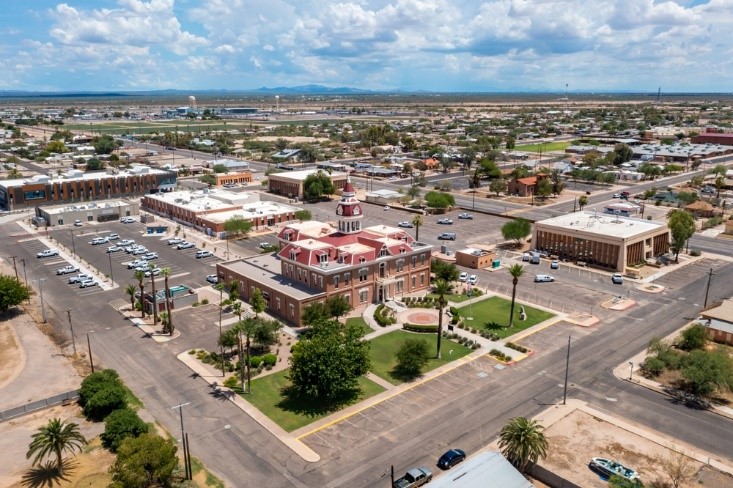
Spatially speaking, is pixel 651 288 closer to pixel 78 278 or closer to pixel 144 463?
pixel 144 463

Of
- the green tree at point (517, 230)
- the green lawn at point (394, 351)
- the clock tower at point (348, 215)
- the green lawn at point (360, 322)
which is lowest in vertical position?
A: the green lawn at point (394, 351)

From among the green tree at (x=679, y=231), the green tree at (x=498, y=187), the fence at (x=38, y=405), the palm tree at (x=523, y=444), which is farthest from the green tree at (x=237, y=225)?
the palm tree at (x=523, y=444)

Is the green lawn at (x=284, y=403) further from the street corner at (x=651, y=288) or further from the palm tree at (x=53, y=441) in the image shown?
the street corner at (x=651, y=288)

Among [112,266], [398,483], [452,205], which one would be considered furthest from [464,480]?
[452,205]

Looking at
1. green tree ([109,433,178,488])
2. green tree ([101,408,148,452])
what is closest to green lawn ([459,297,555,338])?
green tree ([101,408,148,452])

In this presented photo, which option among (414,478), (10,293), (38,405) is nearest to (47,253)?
(10,293)

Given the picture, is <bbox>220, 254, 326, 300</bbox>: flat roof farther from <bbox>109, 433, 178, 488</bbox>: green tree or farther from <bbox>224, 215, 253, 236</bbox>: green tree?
<bbox>109, 433, 178, 488</bbox>: green tree
